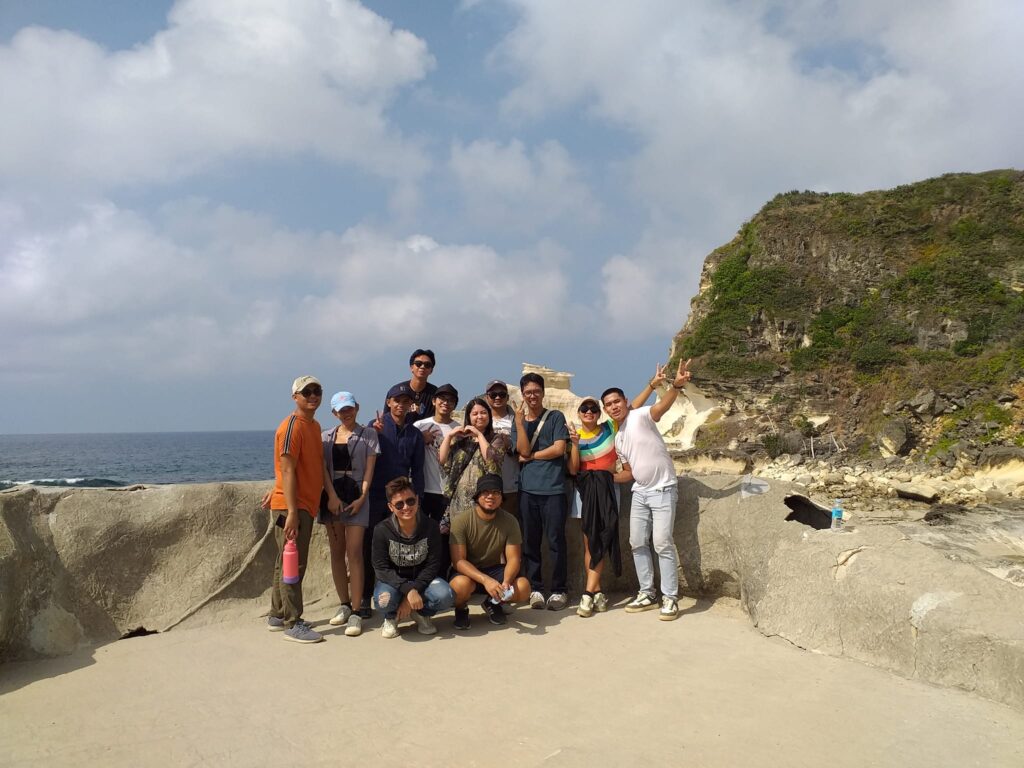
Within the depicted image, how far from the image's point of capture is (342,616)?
4.95 meters

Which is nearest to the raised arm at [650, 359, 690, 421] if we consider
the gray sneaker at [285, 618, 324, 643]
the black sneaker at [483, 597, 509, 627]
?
the black sneaker at [483, 597, 509, 627]

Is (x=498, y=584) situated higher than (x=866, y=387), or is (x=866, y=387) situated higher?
(x=866, y=387)

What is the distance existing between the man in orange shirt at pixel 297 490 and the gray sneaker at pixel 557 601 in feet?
5.59

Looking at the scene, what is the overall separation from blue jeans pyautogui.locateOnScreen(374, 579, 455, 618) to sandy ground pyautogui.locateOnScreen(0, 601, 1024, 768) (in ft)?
0.63

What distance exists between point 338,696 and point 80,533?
2.46 metres

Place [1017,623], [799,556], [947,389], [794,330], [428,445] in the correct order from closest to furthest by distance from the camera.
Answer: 1. [1017,623]
2. [799,556]
3. [428,445]
4. [947,389]
5. [794,330]

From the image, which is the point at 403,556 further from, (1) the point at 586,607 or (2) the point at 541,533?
(1) the point at 586,607

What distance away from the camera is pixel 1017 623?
363 centimetres

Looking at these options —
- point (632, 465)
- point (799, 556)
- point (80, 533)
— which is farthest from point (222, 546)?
point (799, 556)

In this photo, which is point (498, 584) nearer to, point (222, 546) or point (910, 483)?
point (222, 546)

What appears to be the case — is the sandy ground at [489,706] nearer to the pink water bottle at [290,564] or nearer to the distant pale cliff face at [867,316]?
the pink water bottle at [290,564]

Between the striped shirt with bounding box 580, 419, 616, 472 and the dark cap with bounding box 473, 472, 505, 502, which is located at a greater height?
the striped shirt with bounding box 580, 419, 616, 472

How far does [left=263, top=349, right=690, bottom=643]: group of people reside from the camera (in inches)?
185

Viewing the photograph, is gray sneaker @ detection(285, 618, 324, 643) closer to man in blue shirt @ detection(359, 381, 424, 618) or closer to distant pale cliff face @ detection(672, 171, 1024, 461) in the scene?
man in blue shirt @ detection(359, 381, 424, 618)
